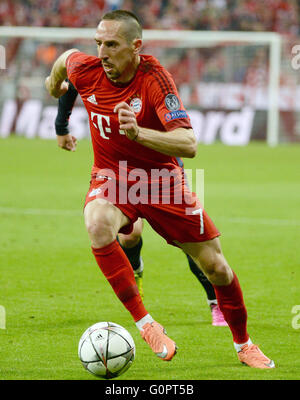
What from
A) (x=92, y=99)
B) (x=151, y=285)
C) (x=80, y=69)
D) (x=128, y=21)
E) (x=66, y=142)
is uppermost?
(x=128, y=21)

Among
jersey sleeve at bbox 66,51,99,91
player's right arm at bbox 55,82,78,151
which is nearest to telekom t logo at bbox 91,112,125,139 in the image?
jersey sleeve at bbox 66,51,99,91

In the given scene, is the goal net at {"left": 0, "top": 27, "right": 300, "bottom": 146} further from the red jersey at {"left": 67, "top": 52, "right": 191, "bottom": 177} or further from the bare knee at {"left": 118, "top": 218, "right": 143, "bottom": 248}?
the red jersey at {"left": 67, "top": 52, "right": 191, "bottom": 177}

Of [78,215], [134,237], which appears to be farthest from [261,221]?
[134,237]

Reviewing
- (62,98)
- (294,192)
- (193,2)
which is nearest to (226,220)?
(294,192)

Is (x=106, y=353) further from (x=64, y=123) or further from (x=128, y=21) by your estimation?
(x=64, y=123)

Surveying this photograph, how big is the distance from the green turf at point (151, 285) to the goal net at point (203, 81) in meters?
8.42

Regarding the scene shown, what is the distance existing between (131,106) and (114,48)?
1.27 feet

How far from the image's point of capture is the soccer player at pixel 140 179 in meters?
4.96

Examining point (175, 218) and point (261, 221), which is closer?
point (175, 218)

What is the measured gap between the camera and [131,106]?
520cm

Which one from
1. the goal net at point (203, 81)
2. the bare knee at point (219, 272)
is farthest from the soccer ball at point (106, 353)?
the goal net at point (203, 81)

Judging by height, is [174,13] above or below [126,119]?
below

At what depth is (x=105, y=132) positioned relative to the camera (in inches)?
209

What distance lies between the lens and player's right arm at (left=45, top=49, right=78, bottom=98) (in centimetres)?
583
